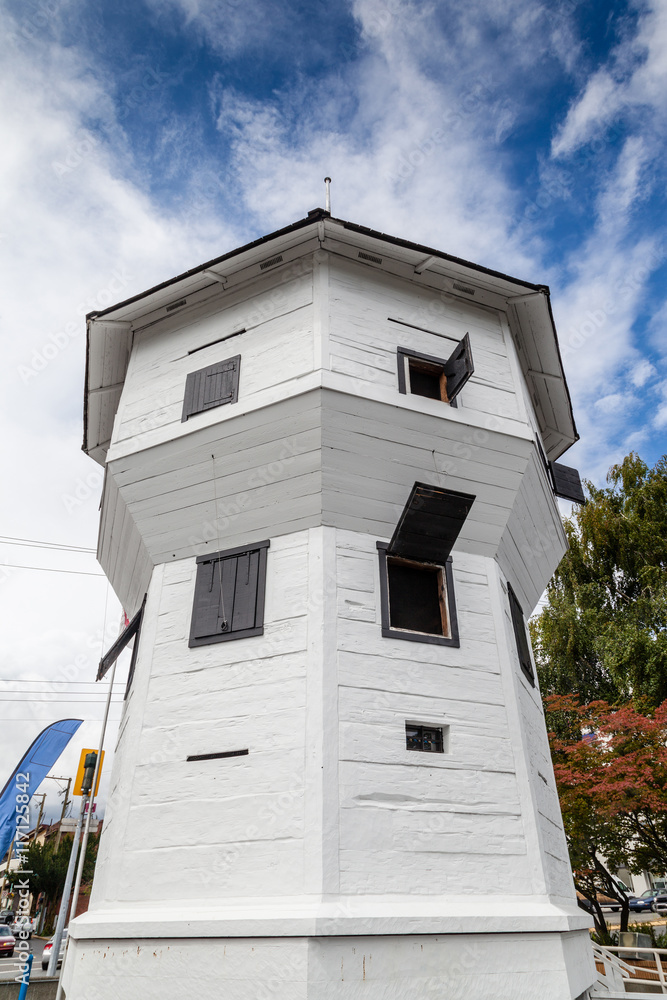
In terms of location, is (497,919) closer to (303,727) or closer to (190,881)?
(303,727)

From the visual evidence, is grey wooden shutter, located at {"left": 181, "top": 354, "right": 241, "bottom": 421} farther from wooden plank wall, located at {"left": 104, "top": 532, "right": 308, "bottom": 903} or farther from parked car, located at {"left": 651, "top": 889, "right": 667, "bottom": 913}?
parked car, located at {"left": 651, "top": 889, "right": 667, "bottom": 913}

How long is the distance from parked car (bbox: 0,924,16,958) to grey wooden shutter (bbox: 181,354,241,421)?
86.0ft

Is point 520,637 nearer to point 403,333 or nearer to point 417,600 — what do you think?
point 417,600

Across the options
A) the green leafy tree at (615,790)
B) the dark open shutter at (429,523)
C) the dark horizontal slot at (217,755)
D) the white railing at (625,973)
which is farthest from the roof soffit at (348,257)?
the green leafy tree at (615,790)

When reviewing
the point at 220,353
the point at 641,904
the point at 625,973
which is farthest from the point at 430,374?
the point at 641,904

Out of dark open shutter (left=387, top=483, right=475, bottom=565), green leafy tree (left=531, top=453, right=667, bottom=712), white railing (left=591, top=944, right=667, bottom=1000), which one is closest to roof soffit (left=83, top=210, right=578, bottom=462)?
dark open shutter (left=387, top=483, right=475, bottom=565)

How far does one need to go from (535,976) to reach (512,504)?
469cm

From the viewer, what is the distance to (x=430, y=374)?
8281 millimetres

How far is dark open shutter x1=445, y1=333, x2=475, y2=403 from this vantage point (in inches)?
286

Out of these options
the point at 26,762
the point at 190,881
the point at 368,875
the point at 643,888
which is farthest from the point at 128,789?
the point at 643,888

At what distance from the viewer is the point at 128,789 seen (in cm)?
641

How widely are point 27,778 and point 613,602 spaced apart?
58.4 feet

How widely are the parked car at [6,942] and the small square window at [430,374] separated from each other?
27.6 m

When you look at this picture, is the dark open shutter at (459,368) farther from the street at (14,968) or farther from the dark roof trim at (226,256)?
the street at (14,968)
